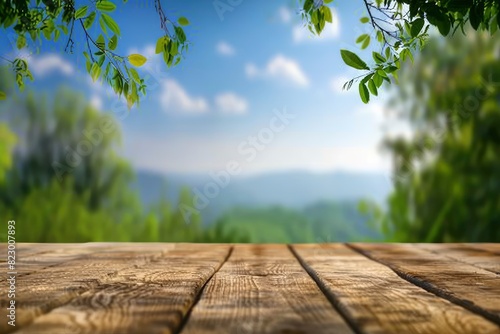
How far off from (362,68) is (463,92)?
4.02m

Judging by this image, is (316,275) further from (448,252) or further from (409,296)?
(448,252)

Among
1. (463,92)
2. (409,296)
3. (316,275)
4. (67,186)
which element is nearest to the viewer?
(409,296)

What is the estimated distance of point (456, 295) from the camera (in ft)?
3.64

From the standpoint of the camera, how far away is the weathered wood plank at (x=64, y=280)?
3.18ft

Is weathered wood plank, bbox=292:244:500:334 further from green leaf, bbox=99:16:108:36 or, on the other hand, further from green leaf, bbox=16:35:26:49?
green leaf, bbox=16:35:26:49

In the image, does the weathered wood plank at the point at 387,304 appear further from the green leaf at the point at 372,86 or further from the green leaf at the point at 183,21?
the green leaf at the point at 183,21

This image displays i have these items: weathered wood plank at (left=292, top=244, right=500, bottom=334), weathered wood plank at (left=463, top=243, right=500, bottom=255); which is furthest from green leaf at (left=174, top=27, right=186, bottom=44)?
weathered wood plank at (left=463, top=243, right=500, bottom=255)

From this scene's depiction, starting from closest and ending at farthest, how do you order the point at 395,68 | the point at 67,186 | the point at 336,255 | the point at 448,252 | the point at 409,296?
the point at 409,296, the point at 395,68, the point at 336,255, the point at 448,252, the point at 67,186

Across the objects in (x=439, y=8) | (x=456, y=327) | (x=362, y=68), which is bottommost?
(x=456, y=327)

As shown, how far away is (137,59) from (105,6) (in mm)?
126

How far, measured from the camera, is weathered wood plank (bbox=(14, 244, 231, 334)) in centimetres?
84

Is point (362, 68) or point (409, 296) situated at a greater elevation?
point (362, 68)

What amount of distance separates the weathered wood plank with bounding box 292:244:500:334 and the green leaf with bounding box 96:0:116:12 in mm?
719

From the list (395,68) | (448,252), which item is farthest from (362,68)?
(448,252)
